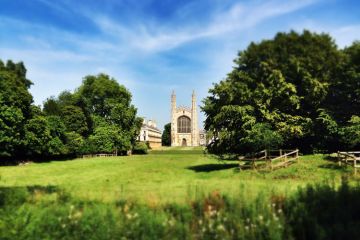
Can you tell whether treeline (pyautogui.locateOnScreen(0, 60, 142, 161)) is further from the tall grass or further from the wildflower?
the wildflower

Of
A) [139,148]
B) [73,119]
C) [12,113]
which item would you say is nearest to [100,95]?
[73,119]

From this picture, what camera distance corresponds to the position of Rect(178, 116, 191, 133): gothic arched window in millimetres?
189875

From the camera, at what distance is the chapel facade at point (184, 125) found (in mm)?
186500

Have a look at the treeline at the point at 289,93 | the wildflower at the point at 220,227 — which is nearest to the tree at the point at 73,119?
the treeline at the point at 289,93

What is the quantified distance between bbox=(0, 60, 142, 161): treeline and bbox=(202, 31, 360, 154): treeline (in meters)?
28.2

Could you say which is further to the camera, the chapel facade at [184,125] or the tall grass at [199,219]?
the chapel facade at [184,125]

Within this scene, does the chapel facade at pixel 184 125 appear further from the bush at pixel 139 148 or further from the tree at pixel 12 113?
the tree at pixel 12 113

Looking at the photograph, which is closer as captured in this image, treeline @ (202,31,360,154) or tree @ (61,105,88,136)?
treeline @ (202,31,360,154)

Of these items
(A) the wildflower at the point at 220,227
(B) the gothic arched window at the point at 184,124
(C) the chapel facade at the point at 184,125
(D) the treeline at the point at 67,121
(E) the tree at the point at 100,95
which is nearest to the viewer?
(A) the wildflower at the point at 220,227

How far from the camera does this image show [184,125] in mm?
190375

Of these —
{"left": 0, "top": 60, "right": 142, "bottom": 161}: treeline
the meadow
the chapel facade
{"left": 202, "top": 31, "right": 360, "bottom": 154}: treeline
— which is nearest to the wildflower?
the meadow

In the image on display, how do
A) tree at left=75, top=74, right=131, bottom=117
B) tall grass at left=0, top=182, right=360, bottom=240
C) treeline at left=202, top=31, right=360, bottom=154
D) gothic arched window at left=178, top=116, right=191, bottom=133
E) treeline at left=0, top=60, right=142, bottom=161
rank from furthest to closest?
gothic arched window at left=178, top=116, right=191, bottom=133 < tree at left=75, top=74, right=131, bottom=117 < treeline at left=0, top=60, right=142, bottom=161 < treeline at left=202, top=31, right=360, bottom=154 < tall grass at left=0, top=182, right=360, bottom=240

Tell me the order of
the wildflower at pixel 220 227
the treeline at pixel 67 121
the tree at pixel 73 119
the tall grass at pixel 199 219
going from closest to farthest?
the wildflower at pixel 220 227 → the tall grass at pixel 199 219 → the treeline at pixel 67 121 → the tree at pixel 73 119

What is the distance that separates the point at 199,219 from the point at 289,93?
2716 cm
